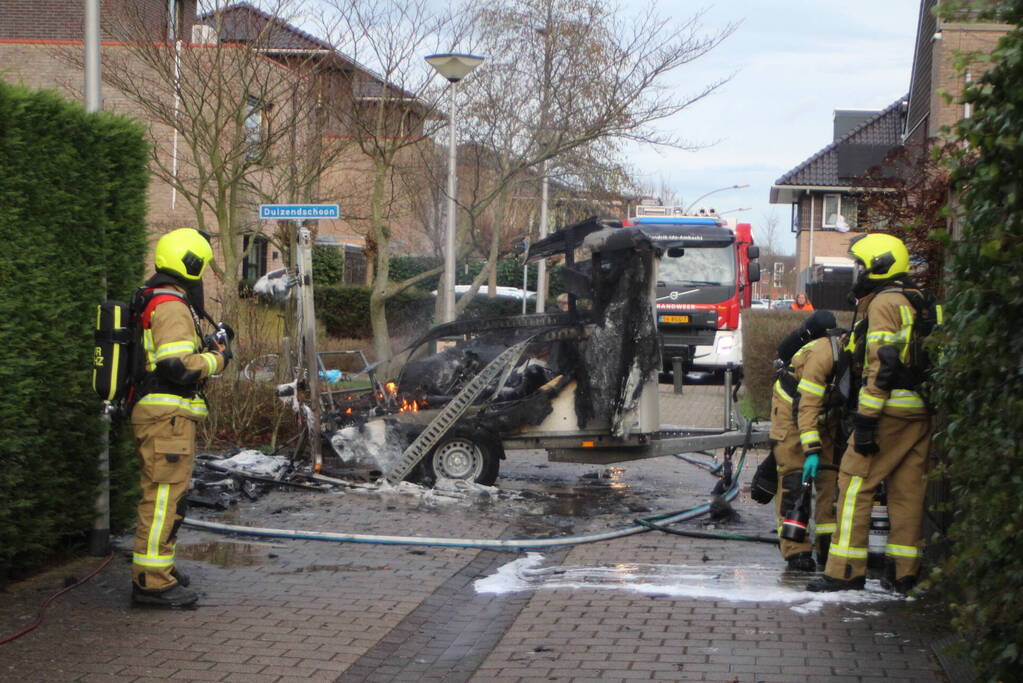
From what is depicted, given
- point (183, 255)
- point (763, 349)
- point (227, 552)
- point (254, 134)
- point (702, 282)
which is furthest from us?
point (702, 282)

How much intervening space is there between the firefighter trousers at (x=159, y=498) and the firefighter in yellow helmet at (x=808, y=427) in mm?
3431

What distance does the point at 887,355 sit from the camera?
5.98m

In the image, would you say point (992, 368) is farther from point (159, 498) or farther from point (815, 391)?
point (159, 498)

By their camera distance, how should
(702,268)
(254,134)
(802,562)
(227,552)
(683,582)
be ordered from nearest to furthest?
(683,582) → (802,562) → (227,552) → (254,134) → (702,268)

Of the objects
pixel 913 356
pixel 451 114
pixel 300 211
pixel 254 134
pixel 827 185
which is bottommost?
pixel 913 356

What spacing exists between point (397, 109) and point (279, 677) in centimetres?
1379

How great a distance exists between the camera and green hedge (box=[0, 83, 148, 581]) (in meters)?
5.92

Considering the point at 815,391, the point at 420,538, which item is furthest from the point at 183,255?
the point at 815,391

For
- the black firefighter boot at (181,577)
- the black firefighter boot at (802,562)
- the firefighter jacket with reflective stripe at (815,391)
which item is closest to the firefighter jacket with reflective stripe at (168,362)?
the black firefighter boot at (181,577)

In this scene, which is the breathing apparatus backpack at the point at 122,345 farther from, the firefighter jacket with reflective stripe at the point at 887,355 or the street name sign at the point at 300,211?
the street name sign at the point at 300,211

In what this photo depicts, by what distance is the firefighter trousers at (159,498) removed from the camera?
19.6 ft

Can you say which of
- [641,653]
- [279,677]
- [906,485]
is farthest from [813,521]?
[279,677]

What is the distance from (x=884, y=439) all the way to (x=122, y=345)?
13.1 feet

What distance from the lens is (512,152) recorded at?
848 inches
